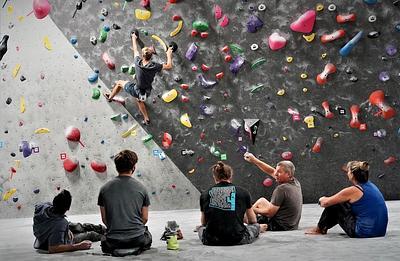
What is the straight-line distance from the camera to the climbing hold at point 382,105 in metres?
6.41

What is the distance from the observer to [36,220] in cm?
361

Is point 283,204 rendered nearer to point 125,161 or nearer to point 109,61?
point 125,161

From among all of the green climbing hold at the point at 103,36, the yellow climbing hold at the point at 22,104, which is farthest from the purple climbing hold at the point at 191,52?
the yellow climbing hold at the point at 22,104

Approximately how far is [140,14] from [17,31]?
1.57 meters

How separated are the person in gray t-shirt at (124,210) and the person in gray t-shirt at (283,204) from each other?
51.0 inches

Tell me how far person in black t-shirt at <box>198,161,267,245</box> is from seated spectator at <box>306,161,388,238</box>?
2.03 feet

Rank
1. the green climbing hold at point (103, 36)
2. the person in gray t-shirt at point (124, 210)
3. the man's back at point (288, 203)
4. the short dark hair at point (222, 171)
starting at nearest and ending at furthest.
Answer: the person in gray t-shirt at point (124, 210) < the short dark hair at point (222, 171) < the man's back at point (288, 203) < the green climbing hold at point (103, 36)

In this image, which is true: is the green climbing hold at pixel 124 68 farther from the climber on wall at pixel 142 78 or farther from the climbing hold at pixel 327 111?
the climbing hold at pixel 327 111

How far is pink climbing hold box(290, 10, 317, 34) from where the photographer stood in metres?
6.41

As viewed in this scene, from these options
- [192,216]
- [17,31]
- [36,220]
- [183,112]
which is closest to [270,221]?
[192,216]

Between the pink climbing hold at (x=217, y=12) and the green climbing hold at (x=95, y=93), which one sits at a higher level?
the pink climbing hold at (x=217, y=12)

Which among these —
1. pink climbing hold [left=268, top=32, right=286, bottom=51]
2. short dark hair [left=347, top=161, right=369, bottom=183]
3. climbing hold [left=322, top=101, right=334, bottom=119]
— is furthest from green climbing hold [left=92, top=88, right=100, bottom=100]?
short dark hair [left=347, top=161, right=369, bottom=183]

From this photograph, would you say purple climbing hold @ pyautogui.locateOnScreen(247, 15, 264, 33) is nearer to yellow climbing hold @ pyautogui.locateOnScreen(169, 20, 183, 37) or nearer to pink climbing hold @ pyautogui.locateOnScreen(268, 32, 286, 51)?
pink climbing hold @ pyautogui.locateOnScreen(268, 32, 286, 51)

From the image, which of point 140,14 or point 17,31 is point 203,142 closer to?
point 140,14
